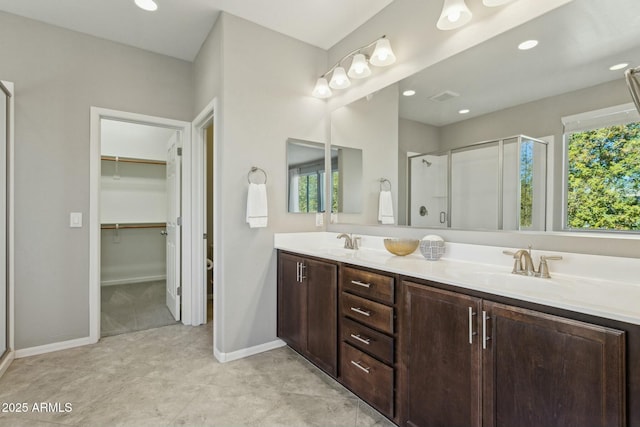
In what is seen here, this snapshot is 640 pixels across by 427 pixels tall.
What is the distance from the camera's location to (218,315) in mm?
2418

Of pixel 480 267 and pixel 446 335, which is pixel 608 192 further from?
pixel 446 335

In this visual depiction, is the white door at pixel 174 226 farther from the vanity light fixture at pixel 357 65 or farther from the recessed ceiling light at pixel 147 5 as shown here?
the vanity light fixture at pixel 357 65

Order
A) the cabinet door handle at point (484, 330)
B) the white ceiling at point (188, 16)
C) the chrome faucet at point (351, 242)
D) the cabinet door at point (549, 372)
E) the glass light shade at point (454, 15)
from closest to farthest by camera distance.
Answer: the cabinet door at point (549, 372), the cabinet door handle at point (484, 330), the glass light shade at point (454, 15), the white ceiling at point (188, 16), the chrome faucet at point (351, 242)

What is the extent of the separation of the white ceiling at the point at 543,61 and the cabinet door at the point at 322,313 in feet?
4.06

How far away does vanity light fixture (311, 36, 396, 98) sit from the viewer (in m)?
2.16

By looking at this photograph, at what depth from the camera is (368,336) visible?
1707mm

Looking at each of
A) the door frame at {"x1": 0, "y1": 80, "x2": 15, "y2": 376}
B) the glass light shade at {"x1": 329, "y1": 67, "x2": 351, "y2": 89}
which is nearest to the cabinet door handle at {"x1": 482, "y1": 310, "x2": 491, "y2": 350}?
the glass light shade at {"x1": 329, "y1": 67, "x2": 351, "y2": 89}

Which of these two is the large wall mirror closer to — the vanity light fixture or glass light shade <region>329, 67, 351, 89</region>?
the vanity light fixture

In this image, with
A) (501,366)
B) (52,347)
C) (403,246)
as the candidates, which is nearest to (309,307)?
(403,246)

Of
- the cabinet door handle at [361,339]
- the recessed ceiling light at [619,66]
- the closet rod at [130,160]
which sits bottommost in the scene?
the cabinet door handle at [361,339]

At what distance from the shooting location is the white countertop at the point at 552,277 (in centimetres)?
100

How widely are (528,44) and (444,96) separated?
1.63 ft

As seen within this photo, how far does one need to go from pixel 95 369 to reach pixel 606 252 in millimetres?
3161

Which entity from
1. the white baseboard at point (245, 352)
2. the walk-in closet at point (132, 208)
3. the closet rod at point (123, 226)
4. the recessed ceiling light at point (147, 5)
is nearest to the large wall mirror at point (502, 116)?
the white baseboard at point (245, 352)
